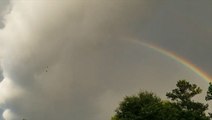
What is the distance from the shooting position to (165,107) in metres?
107

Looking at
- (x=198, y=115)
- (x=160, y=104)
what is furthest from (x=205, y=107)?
(x=160, y=104)

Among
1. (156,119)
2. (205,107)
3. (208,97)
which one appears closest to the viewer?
(208,97)

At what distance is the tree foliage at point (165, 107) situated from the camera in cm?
10500

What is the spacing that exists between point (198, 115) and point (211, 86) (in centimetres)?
1335

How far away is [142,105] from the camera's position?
374 ft

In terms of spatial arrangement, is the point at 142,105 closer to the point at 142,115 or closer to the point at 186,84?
the point at 142,115

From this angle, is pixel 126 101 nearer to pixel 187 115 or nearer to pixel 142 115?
pixel 142 115

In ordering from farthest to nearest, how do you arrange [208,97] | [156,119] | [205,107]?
[205,107]
[156,119]
[208,97]

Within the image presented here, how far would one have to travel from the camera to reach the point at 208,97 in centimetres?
9625

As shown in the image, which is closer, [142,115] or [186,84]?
[142,115]

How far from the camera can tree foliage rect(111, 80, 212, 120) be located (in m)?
105

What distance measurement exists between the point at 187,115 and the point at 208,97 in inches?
484

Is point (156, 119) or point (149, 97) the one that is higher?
point (149, 97)

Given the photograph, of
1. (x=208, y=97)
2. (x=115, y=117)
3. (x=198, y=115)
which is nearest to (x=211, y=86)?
(x=208, y=97)
